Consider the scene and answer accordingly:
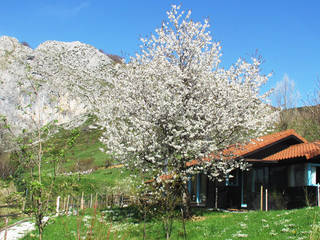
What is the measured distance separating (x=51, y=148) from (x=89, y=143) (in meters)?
86.1

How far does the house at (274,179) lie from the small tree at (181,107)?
2838 mm

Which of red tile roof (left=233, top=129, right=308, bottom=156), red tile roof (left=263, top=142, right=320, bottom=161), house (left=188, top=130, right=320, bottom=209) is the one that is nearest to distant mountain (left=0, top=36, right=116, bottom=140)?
house (left=188, top=130, right=320, bottom=209)

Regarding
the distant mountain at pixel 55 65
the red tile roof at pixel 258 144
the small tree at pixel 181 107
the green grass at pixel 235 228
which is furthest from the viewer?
the distant mountain at pixel 55 65

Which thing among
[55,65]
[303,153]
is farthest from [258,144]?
[55,65]

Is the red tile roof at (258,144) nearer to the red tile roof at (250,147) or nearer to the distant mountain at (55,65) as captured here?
the red tile roof at (250,147)

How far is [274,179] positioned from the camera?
971 inches

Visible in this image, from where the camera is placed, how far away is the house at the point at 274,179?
874 inches

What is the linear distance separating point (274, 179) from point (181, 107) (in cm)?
1021

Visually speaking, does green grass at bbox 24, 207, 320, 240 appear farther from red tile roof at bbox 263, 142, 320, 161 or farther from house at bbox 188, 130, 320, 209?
red tile roof at bbox 263, 142, 320, 161

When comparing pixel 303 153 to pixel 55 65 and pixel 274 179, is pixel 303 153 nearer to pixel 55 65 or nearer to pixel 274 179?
pixel 274 179

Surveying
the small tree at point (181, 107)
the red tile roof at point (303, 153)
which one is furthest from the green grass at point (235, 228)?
the red tile roof at point (303, 153)

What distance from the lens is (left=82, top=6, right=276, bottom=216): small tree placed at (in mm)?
19625

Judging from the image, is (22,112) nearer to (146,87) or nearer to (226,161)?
(146,87)

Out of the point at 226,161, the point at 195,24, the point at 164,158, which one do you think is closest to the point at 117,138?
the point at 164,158
